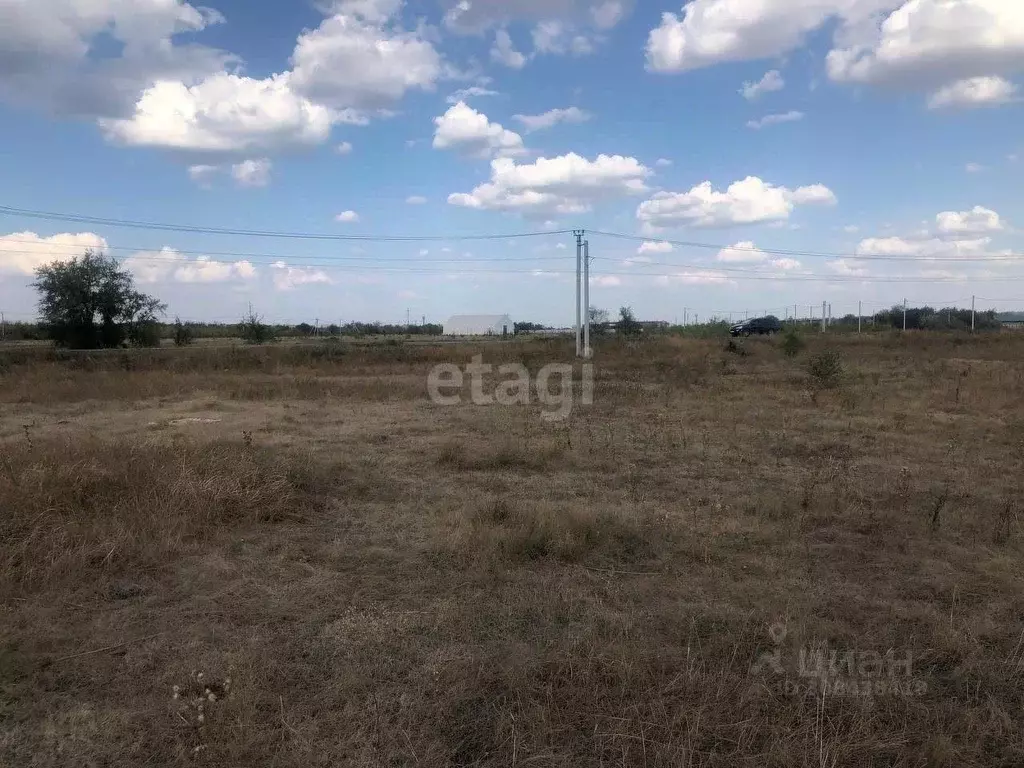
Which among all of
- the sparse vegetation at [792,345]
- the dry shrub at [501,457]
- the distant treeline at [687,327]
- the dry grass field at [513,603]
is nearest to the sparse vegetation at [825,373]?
the dry grass field at [513,603]

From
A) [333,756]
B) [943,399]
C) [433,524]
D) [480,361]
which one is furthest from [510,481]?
[480,361]

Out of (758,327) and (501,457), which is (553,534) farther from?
(758,327)

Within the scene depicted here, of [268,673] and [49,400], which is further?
[49,400]

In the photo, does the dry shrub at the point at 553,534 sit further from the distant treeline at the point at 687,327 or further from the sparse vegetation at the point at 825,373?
the distant treeline at the point at 687,327

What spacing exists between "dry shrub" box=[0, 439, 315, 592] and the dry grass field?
1.1 inches

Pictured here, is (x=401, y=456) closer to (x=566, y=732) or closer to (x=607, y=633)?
(x=607, y=633)

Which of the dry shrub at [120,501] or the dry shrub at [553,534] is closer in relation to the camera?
the dry shrub at [120,501]

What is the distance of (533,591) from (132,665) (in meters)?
2.16

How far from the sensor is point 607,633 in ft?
11.3

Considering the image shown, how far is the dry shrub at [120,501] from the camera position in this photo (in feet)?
14.3

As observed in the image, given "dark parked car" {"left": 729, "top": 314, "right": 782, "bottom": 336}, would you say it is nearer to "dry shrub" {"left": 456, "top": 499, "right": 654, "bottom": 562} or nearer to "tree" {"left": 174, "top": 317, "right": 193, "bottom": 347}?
"tree" {"left": 174, "top": 317, "right": 193, "bottom": 347}

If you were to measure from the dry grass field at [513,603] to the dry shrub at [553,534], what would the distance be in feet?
0.10

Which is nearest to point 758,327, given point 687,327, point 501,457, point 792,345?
point 687,327

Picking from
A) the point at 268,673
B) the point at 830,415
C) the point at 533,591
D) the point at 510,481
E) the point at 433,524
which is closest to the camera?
the point at 268,673
